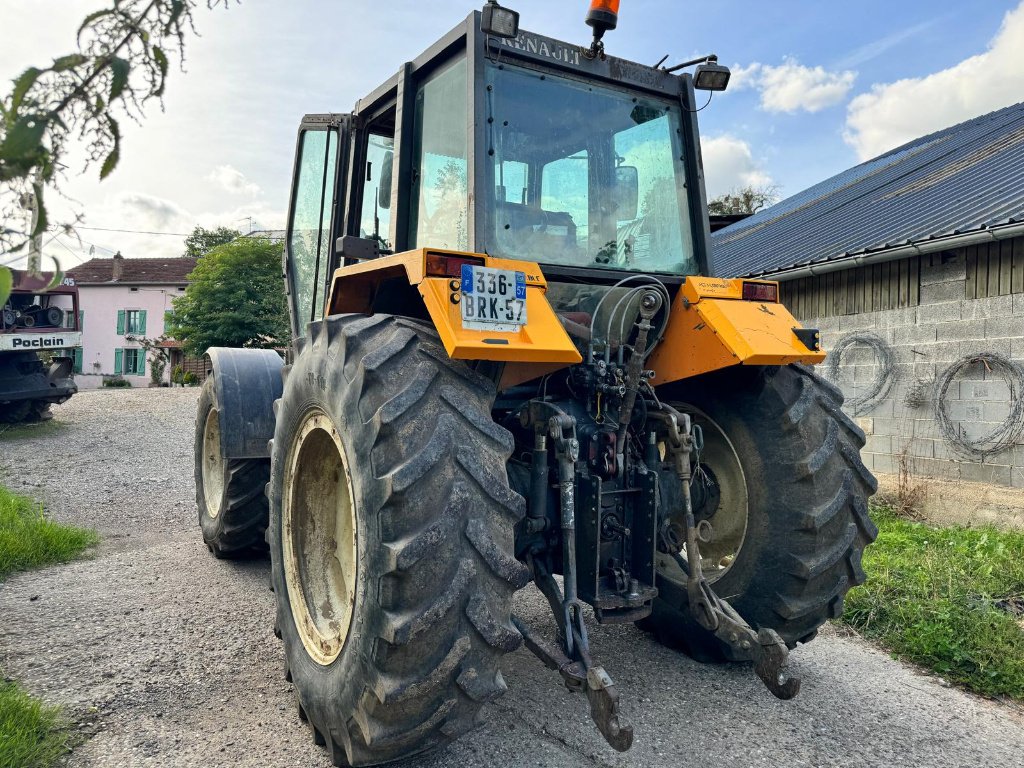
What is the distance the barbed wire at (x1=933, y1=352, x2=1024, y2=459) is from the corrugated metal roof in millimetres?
1171

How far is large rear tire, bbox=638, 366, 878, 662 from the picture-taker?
9.86 feet

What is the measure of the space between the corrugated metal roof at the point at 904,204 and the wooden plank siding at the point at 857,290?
0.28 meters

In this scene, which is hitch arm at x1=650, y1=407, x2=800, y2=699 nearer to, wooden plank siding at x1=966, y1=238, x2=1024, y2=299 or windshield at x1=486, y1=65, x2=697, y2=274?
windshield at x1=486, y1=65, x2=697, y2=274

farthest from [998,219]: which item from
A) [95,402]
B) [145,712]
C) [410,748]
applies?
[95,402]

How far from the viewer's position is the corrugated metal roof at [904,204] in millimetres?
7031

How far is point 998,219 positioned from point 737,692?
4947 mm

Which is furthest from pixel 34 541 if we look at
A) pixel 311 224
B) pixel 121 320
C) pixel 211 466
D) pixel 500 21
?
pixel 121 320

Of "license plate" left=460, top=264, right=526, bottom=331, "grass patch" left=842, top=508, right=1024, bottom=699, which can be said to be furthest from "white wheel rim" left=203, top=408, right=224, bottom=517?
"grass patch" left=842, top=508, right=1024, bottom=699

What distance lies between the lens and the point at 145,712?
9.37ft

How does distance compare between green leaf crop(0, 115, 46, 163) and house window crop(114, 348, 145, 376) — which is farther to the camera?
house window crop(114, 348, 145, 376)

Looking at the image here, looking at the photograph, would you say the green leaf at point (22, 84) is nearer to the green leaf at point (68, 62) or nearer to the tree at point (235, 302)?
the green leaf at point (68, 62)

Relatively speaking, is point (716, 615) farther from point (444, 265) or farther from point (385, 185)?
point (385, 185)

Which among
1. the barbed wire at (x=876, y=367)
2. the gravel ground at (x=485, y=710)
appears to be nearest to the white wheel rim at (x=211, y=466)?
the gravel ground at (x=485, y=710)

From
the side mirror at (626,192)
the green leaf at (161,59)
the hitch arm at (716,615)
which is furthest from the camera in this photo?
the side mirror at (626,192)
